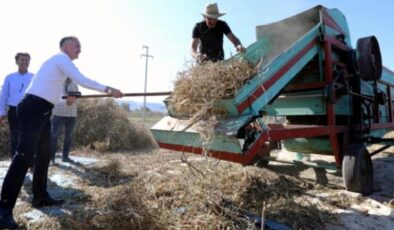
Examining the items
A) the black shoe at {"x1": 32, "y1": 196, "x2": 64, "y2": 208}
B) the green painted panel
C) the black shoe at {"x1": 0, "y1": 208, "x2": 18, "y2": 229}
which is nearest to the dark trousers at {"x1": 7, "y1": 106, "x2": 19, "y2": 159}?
the black shoe at {"x1": 32, "y1": 196, "x2": 64, "y2": 208}

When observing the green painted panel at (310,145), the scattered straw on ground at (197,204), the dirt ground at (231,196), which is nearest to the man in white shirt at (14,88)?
the dirt ground at (231,196)

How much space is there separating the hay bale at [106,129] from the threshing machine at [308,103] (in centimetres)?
489

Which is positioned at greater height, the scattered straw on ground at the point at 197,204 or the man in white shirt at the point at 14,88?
the man in white shirt at the point at 14,88

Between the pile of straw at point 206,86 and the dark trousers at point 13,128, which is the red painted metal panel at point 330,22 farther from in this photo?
the dark trousers at point 13,128

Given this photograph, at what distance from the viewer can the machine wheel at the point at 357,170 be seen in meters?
4.19

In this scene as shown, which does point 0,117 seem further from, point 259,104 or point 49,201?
point 259,104

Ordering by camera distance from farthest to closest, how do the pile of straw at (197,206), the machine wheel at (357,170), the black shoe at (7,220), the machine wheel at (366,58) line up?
the machine wheel at (366,58), the machine wheel at (357,170), the black shoe at (7,220), the pile of straw at (197,206)

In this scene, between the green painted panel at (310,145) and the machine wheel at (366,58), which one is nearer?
the machine wheel at (366,58)

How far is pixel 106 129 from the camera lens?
9.88 meters

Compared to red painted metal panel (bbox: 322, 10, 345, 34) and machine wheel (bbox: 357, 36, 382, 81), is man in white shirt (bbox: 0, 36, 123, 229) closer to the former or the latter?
red painted metal panel (bbox: 322, 10, 345, 34)

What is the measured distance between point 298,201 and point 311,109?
4.77ft

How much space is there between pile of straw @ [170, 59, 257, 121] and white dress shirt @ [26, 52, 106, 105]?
0.84m

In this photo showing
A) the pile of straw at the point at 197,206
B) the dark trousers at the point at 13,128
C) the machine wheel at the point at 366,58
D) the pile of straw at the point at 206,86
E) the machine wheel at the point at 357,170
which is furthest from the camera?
the dark trousers at the point at 13,128

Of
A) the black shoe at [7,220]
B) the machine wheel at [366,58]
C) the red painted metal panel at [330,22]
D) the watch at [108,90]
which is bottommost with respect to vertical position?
the black shoe at [7,220]
